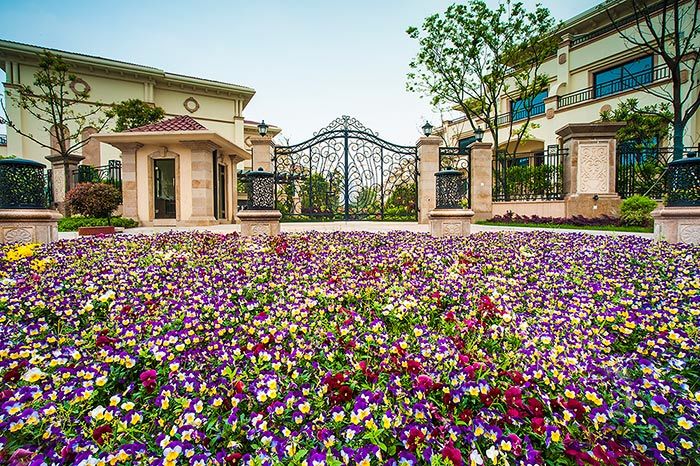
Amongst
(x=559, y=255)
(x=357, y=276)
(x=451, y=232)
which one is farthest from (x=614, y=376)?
(x=451, y=232)

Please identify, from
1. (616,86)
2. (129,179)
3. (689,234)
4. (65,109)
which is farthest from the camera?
(65,109)

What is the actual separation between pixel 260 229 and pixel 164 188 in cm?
1033

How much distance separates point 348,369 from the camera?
1.93m

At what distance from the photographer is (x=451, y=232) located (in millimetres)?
7059

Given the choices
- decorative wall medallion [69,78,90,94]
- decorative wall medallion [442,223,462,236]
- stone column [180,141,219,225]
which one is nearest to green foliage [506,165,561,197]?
decorative wall medallion [442,223,462,236]

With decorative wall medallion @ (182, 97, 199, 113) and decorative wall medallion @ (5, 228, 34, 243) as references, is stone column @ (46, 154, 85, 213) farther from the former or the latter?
decorative wall medallion @ (182, 97, 199, 113)

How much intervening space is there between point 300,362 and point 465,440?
910 millimetres

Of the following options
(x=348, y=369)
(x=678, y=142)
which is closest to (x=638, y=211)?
(x=678, y=142)

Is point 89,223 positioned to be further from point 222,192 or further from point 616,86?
point 616,86

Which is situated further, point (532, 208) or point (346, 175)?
point (532, 208)

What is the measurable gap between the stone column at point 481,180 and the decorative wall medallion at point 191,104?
21.3 metres

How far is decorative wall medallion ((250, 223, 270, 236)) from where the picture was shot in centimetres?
689

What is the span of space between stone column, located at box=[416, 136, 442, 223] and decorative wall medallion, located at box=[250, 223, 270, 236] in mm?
6229

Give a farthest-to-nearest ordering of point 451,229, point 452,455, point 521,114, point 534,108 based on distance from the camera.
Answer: point 521,114 < point 534,108 < point 451,229 < point 452,455
